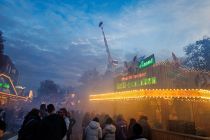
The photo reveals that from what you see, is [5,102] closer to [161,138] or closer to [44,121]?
[161,138]

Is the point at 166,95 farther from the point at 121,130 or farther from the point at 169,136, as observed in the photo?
the point at 121,130

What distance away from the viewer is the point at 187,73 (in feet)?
63.7

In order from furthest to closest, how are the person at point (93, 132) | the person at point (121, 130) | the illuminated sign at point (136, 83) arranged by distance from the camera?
the illuminated sign at point (136, 83) → the person at point (121, 130) → the person at point (93, 132)

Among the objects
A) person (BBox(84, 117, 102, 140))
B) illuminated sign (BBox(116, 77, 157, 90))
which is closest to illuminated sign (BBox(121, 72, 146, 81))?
illuminated sign (BBox(116, 77, 157, 90))

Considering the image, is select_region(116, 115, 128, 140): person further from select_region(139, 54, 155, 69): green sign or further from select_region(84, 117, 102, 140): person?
select_region(139, 54, 155, 69): green sign

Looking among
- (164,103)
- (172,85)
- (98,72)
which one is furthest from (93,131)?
(98,72)

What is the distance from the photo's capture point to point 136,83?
21922 mm

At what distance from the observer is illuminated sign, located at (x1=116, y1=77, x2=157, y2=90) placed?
19.9 metres

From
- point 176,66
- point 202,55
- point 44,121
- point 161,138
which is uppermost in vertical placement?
point 202,55

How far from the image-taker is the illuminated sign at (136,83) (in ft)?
65.4

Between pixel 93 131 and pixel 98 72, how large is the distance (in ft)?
254

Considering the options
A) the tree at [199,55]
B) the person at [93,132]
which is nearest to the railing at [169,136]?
the person at [93,132]

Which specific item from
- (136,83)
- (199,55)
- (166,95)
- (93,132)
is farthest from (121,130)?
(199,55)

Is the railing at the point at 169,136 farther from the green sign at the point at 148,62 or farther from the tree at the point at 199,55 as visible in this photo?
the tree at the point at 199,55
